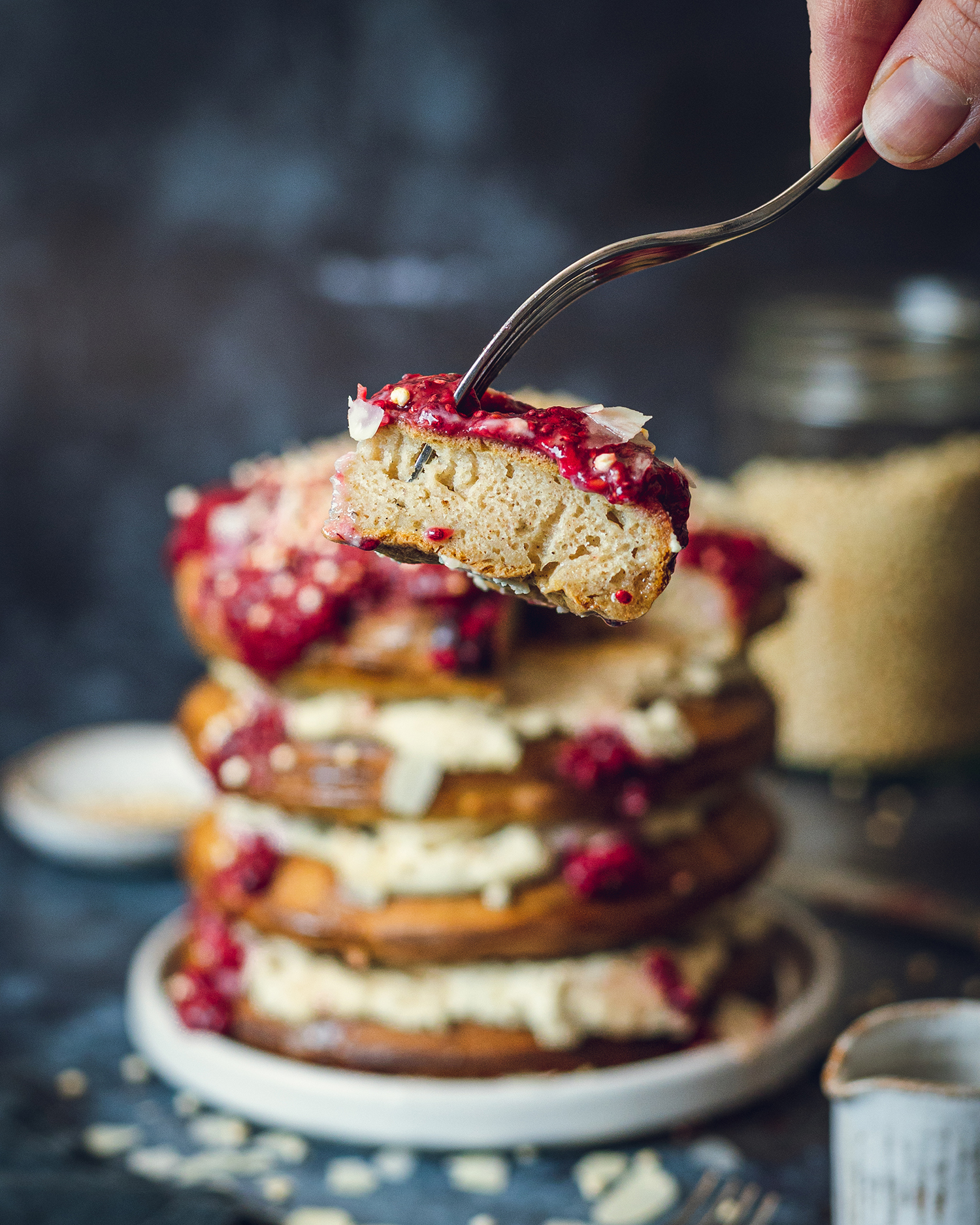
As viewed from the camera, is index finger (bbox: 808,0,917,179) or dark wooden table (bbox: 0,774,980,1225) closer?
index finger (bbox: 808,0,917,179)

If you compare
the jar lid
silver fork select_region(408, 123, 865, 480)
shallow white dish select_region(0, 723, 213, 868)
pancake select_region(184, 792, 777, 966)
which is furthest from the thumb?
shallow white dish select_region(0, 723, 213, 868)

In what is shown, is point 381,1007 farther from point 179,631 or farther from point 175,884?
point 179,631

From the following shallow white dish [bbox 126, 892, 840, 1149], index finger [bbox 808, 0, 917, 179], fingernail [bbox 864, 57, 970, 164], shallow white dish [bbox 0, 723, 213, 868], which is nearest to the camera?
fingernail [bbox 864, 57, 970, 164]

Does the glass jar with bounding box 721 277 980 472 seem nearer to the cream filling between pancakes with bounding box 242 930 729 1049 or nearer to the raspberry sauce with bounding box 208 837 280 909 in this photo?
the cream filling between pancakes with bounding box 242 930 729 1049

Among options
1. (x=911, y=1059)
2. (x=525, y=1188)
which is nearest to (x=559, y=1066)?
(x=525, y=1188)

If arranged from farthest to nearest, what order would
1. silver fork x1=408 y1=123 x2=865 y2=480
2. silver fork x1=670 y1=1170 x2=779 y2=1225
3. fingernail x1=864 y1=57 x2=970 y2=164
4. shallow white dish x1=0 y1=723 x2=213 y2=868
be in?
shallow white dish x1=0 y1=723 x2=213 y2=868, silver fork x1=670 y1=1170 x2=779 y2=1225, fingernail x1=864 y1=57 x2=970 y2=164, silver fork x1=408 y1=123 x2=865 y2=480

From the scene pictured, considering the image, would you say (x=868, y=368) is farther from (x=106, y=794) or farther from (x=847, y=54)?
(x=106, y=794)
